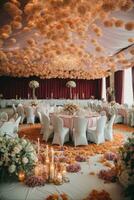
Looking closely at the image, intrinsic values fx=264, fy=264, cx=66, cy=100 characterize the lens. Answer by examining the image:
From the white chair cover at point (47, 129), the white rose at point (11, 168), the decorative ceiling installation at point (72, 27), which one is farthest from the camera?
the white chair cover at point (47, 129)

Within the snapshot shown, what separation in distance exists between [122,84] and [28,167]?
1206 cm

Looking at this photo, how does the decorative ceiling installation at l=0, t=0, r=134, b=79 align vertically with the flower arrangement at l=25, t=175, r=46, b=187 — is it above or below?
above

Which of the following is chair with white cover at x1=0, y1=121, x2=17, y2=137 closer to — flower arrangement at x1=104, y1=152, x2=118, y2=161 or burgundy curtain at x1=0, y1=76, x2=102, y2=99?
flower arrangement at x1=104, y1=152, x2=118, y2=161

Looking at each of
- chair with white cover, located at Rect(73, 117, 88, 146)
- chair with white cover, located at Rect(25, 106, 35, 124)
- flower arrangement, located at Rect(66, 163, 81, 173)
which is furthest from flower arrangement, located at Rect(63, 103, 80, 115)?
flower arrangement, located at Rect(66, 163, 81, 173)

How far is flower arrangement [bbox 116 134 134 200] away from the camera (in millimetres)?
4014

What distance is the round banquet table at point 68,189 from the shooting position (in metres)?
4.34

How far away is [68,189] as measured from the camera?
183 inches

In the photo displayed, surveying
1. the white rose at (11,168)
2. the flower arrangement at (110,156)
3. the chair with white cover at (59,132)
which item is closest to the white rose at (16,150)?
the white rose at (11,168)

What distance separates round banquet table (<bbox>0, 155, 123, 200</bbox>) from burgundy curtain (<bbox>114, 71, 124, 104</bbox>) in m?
11.4

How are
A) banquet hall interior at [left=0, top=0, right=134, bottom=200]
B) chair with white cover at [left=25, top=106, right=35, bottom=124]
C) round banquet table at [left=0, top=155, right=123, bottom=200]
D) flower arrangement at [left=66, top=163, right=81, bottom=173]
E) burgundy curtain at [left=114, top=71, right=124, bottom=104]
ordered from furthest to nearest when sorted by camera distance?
burgundy curtain at [left=114, top=71, right=124, bottom=104]
chair with white cover at [left=25, top=106, right=35, bottom=124]
flower arrangement at [left=66, top=163, right=81, bottom=173]
round banquet table at [left=0, top=155, right=123, bottom=200]
banquet hall interior at [left=0, top=0, right=134, bottom=200]

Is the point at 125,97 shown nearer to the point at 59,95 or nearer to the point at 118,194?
the point at 59,95

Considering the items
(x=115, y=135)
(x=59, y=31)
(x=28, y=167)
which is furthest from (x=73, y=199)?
(x=115, y=135)

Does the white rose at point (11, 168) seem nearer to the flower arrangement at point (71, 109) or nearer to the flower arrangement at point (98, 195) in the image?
the flower arrangement at point (98, 195)

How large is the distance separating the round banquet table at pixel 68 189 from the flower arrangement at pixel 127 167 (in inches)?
13.6
